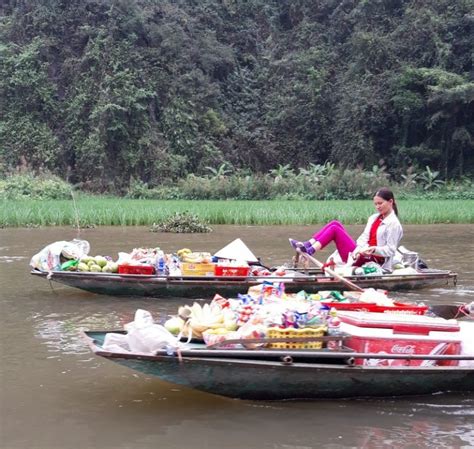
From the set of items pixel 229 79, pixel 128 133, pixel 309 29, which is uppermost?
pixel 309 29

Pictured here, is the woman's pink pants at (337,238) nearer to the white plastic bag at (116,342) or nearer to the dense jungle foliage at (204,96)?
the white plastic bag at (116,342)

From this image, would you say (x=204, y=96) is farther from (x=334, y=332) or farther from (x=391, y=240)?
(x=334, y=332)

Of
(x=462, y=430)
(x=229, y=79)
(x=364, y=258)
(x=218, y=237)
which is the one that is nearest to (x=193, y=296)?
(x=364, y=258)

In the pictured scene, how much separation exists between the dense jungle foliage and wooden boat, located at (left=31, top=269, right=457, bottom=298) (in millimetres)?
19238

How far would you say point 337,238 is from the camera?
7.82 metres

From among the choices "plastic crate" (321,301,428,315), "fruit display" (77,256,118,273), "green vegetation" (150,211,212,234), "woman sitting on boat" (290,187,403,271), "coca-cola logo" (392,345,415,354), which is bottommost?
"green vegetation" (150,211,212,234)

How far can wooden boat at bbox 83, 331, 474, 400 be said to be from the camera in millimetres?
4027

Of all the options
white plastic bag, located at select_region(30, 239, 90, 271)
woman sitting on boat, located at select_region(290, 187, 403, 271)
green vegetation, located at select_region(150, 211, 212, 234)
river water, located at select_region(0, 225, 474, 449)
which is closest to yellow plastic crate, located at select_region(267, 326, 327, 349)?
river water, located at select_region(0, 225, 474, 449)

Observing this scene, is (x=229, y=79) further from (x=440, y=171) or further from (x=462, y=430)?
(x=462, y=430)

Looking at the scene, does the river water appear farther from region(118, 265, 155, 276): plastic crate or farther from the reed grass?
the reed grass

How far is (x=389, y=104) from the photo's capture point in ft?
95.5

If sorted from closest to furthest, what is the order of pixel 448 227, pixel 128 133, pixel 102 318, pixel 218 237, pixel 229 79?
1. pixel 102 318
2. pixel 218 237
3. pixel 448 227
4. pixel 128 133
5. pixel 229 79

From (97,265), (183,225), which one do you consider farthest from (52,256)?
(183,225)

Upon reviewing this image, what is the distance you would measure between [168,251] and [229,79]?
21.0 meters
